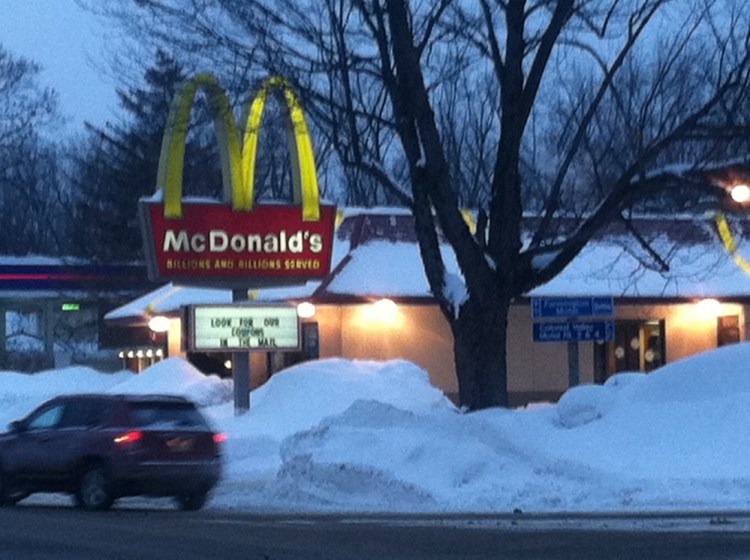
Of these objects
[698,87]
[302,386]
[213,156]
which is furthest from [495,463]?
[213,156]

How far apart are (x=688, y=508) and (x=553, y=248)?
871cm

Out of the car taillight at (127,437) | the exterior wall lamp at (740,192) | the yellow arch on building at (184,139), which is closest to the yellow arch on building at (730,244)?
the exterior wall lamp at (740,192)

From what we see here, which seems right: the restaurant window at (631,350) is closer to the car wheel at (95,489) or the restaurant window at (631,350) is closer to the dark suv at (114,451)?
the dark suv at (114,451)

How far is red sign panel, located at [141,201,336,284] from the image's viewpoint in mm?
29562

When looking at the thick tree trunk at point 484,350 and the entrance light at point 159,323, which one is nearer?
the thick tree trunk at point 484,350

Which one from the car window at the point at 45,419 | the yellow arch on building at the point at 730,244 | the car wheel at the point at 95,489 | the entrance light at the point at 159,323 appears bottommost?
the car wheel at the point at 95,489

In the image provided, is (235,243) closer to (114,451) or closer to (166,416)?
Answer: (166,416)

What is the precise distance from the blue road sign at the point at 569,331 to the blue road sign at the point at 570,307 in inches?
6.7

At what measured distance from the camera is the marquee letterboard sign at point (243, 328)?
98.2ft

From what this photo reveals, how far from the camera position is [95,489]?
1958 cm

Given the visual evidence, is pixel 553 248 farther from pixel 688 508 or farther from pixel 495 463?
pixel 688 508

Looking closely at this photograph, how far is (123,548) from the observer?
14.9 metres

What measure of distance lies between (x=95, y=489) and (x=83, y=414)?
110 cm

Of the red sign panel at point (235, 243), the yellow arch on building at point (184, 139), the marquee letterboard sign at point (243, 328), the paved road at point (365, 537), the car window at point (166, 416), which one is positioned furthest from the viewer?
the marquee letterboard sign at point (243, 328)
